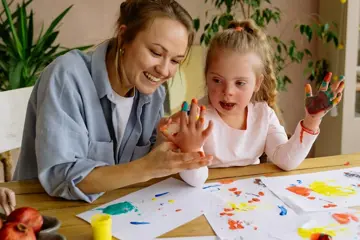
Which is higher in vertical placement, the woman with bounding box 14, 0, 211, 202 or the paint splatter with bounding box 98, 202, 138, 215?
the woman with bounding box 14, 0, 211, 202

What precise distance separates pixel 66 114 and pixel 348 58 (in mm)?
2161

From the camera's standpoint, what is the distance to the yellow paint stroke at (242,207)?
109 centimetres

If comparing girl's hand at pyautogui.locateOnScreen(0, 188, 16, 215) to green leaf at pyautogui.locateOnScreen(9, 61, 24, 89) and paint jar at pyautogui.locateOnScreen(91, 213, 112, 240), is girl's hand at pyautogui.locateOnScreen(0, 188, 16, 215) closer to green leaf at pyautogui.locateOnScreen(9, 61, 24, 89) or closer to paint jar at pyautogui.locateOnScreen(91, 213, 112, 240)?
paint jar at pyautogui.locateOnScreen(91, 213, 112, 240)

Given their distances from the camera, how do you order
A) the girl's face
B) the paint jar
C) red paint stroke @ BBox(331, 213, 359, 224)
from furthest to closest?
the girl's face < red paint stroke @ BBox(331, 213, 359, 224) < the paint jar

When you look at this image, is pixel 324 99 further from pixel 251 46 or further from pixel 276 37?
pixel 276 37

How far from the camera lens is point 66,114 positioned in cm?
116

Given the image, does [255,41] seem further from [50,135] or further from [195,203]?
[50,135]

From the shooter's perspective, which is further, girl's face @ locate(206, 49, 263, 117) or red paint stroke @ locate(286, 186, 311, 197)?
girl's face @ locate(206, 49, 263, 117)

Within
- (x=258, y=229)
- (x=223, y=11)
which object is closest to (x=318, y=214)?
(x=258, y=229)

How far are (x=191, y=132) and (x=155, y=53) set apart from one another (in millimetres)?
276

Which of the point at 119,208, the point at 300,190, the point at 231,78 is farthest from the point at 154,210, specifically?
the point at 231,78

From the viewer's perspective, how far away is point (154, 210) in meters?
1.09

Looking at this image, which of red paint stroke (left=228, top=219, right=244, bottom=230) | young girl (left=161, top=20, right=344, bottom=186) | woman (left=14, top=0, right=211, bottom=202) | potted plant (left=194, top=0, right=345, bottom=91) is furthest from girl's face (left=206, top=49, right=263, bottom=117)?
potted plant (left=194, top=0, right=345, bottom=91)

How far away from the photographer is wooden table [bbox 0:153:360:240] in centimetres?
99
